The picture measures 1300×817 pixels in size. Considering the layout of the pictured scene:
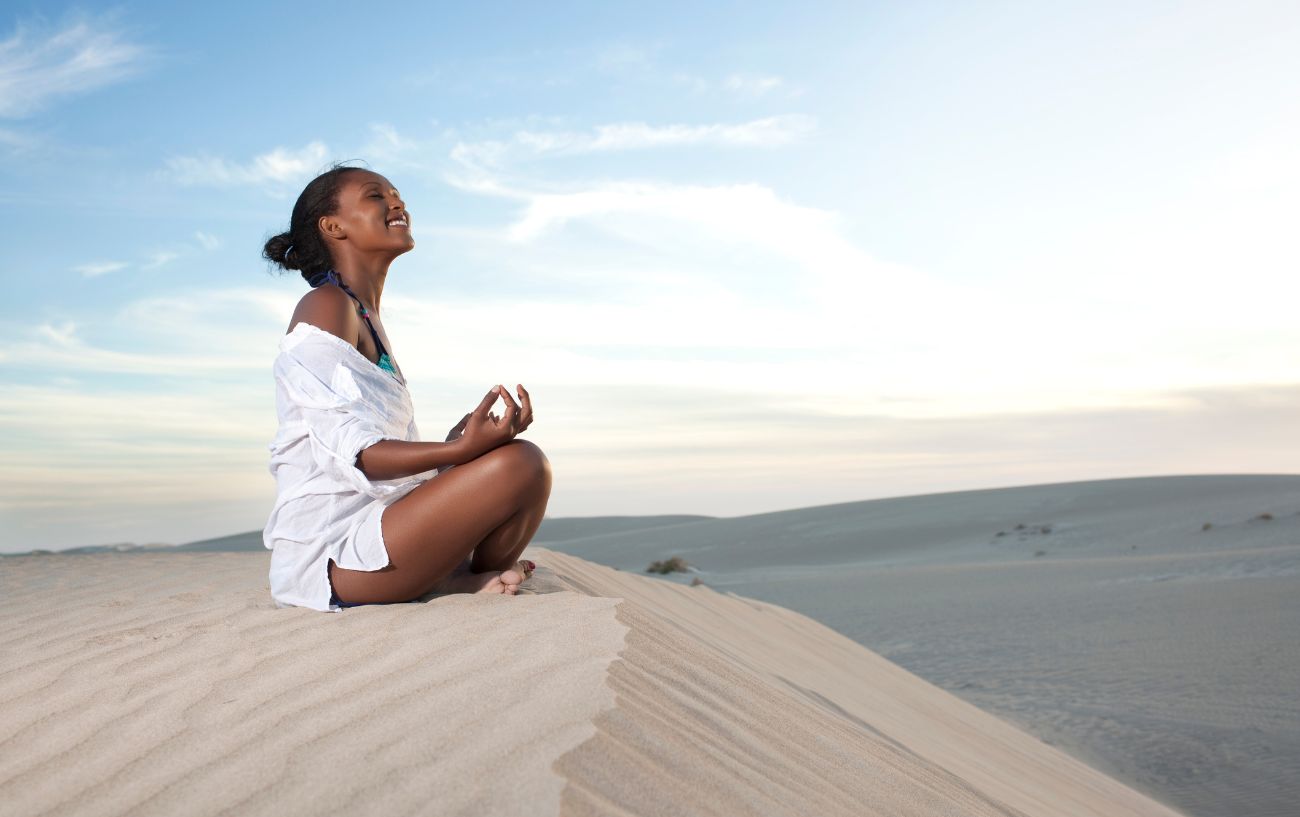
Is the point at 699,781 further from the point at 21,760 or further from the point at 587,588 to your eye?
the point at 587,588

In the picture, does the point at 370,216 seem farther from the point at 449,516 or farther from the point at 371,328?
the point at 449,516

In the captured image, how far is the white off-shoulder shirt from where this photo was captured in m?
3.11

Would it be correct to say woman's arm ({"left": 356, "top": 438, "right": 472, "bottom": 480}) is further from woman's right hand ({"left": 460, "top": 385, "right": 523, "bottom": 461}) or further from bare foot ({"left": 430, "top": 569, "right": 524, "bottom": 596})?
bare foot ({"left": 430, "top": 569, "right": 524, "bottom": 596})

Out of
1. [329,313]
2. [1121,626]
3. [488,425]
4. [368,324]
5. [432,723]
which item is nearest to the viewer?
[432,723]

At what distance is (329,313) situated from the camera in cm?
331

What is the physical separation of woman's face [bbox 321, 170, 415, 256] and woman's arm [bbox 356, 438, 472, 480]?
0.93 m

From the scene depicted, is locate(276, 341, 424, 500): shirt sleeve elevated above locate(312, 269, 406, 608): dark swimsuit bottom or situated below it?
below

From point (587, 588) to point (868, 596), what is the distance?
10483 millimetres

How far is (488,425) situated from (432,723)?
1028 mm

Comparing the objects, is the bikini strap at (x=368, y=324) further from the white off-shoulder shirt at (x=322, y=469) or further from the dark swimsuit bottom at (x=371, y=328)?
the white off-shoulder shirt at (x=322, y=469)

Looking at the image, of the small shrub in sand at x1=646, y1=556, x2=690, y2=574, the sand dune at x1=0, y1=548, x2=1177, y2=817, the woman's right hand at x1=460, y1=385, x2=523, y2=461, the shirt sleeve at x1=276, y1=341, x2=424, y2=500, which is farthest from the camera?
the small shrub in sand at x1=646, y1=556, x2=690, y2=574

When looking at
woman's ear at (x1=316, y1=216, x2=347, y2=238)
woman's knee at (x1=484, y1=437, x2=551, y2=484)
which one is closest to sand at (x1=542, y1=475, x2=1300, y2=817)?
woman's knee at (x1=484, y1=437, x2=551, y2=484)

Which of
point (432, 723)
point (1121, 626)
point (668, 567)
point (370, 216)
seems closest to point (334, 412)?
point (370, 216)

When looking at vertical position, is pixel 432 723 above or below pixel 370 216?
below
